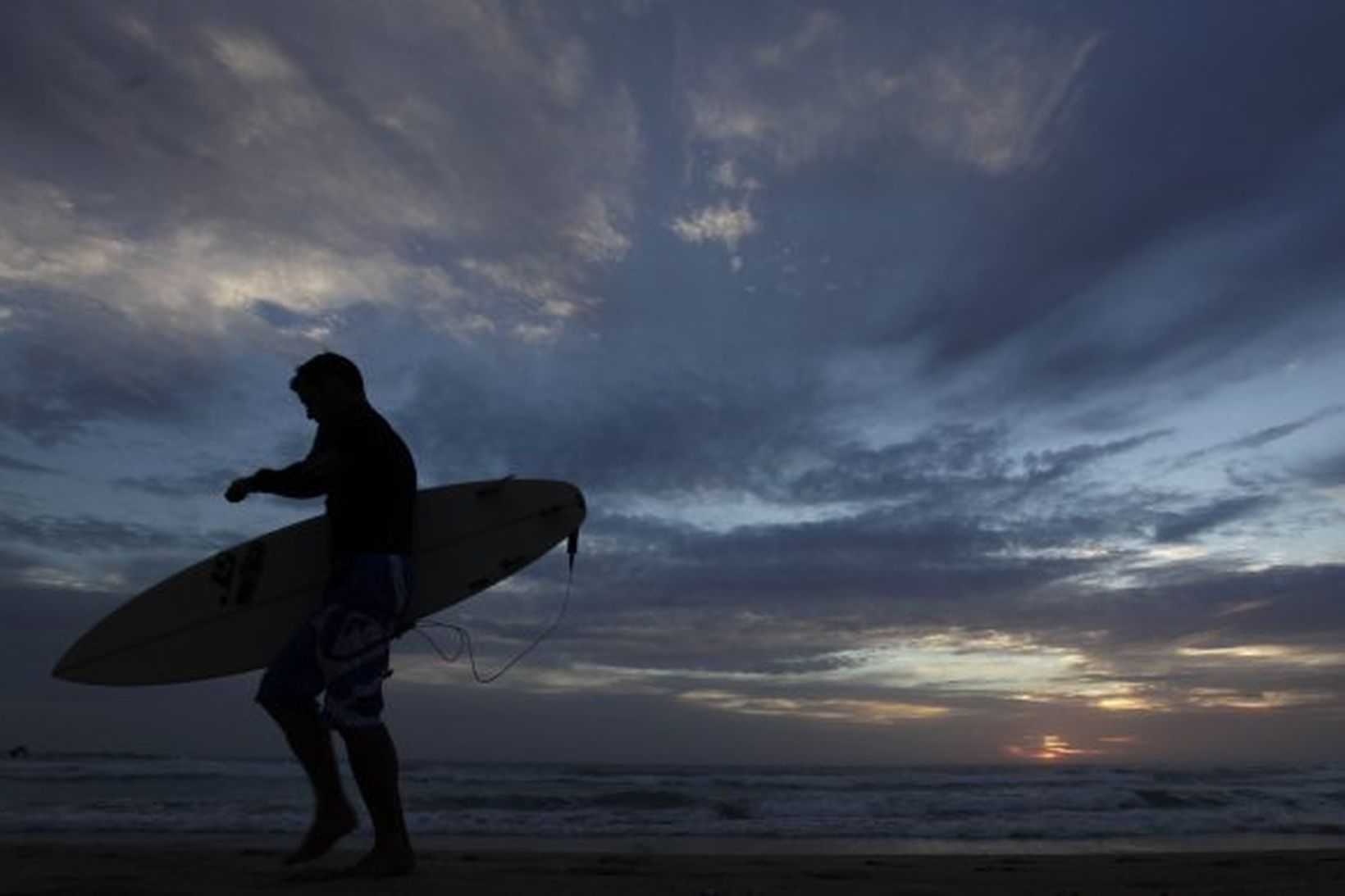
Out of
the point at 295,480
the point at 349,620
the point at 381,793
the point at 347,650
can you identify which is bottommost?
the point at 381,793

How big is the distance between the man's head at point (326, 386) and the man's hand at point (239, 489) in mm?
452

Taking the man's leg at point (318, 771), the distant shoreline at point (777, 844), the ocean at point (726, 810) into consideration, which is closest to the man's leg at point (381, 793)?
the man's leg at point (318, 771)

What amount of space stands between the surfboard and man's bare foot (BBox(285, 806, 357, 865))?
1.00 m

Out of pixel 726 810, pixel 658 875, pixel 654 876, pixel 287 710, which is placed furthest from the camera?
pixel 726 810

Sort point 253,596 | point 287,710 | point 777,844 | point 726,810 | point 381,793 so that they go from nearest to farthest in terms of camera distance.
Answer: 1. point 381,793
2. point 287,710
3. point 253,596
4. point 777,844
5. point 726,810

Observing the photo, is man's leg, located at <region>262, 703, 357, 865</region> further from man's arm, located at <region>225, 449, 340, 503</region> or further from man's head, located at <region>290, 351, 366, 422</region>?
man's head, located at <region>290, 351, 366, 422</region>

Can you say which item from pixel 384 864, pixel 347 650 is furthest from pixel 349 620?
pixel 384 864

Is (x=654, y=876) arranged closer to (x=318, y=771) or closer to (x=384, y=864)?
(x=384, y=864)

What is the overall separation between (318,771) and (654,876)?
1.96 meters

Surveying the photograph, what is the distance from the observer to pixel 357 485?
349cm

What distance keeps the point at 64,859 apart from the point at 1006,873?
508cm

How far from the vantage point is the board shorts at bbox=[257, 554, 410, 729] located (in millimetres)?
3305

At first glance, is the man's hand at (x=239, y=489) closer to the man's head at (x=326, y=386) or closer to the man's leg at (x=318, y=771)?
the man's head at (x=326, y=386)

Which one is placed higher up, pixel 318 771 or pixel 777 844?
pixel 318 771
